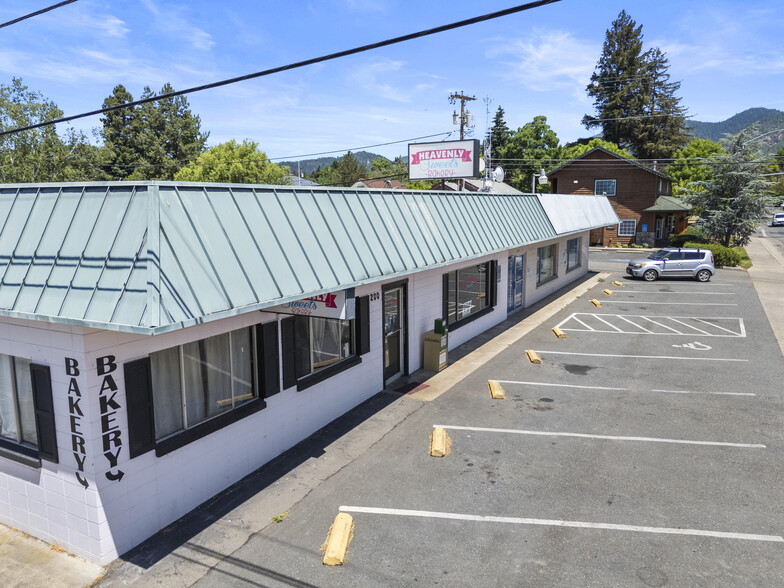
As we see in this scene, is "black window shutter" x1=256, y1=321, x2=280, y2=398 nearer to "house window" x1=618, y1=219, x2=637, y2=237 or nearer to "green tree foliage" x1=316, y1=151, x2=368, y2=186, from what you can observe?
"house window" x1=618, y1=219, x2=637, y2=237

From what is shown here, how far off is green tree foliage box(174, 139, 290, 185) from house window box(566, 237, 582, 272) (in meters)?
32.3

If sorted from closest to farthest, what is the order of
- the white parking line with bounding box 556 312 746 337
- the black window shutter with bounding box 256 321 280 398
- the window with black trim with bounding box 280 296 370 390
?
the black window shutter with bounding box 256 321 280 398 < the window with black trim with bounding box 280 296 370 390 < the white parking line with bounding box 556 312 746 337

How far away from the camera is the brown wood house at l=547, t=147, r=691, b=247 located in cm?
4853

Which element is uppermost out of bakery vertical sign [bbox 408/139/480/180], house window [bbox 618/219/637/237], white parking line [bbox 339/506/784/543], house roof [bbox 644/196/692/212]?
bakery vertical sign [bbox 408/139/480/180]

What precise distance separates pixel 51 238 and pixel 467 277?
Answer: 13048 mm

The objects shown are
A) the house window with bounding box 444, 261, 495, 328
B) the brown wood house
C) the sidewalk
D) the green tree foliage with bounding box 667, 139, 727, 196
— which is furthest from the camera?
the green tree foliage with bounding box 667, 139, 727, 196

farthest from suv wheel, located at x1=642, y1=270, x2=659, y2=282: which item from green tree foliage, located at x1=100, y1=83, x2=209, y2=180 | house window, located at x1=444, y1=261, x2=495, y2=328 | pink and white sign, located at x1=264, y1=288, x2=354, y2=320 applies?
green tree foliage, located at x1=100, y1=83, x2=209, y2=180

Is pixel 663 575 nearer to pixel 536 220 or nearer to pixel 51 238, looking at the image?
pixel 51 238

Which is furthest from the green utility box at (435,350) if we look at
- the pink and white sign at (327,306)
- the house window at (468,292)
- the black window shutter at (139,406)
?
the black window shutter at (139,406)

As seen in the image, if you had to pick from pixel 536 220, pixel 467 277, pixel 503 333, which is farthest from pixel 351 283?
pixel 536 220

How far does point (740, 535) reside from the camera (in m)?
7.39

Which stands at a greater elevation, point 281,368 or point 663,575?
point 281,368

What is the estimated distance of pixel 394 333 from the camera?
13633mm

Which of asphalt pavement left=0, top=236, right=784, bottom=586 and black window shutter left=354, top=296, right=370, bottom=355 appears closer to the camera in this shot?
asphalt pavement left=0, top=236, right=784, bottom=586
